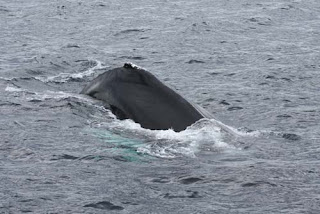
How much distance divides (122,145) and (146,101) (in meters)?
1.37

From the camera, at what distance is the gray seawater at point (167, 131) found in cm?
1416

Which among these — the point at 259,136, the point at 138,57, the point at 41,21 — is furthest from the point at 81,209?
the point at 41,21

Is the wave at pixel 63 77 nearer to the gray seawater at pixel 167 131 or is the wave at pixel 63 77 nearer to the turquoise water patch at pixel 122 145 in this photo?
the gray seawater at pixel 167 131

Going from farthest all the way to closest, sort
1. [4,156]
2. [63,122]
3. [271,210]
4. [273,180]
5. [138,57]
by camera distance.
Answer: [138,57] → [63,122] → [4,156] → [273,180] → [271,210]

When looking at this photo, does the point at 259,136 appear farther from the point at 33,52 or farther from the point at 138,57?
the point at 33,52

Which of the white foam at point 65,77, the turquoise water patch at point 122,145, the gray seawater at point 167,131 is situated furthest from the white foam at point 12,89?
the turquoise water patch at point 122,145

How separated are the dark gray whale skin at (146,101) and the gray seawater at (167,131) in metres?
0.31

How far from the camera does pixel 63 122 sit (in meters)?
18.8

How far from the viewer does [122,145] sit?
55.2 feet

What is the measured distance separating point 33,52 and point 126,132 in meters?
12.6

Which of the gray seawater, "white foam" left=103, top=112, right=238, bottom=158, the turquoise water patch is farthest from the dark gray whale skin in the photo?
the turquoise water patch

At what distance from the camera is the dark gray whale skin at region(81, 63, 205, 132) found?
17.1 m

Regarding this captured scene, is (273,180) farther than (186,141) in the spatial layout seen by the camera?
No

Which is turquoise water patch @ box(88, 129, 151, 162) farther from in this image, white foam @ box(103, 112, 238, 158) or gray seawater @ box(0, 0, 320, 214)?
white foam @ box(103, 112, 238, 158)
